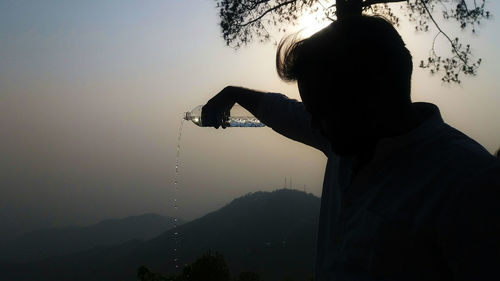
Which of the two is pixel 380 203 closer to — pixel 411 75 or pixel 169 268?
pixel 411 75

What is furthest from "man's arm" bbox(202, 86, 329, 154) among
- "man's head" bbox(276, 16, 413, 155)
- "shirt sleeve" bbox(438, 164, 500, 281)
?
"shirt sleeve" bbox(438, 164, 500, 281)

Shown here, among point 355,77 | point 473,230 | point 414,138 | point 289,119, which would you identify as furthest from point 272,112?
point 473,230

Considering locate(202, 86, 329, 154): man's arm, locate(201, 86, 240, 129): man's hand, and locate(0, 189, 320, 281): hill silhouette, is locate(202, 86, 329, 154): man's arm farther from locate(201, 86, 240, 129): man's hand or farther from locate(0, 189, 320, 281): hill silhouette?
locate(0, 189, 320, 281): hill silhouette

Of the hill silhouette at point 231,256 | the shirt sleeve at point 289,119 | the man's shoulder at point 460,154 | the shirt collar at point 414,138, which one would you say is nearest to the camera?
the man's shoulder at point 460,154

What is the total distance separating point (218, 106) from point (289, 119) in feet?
2.46

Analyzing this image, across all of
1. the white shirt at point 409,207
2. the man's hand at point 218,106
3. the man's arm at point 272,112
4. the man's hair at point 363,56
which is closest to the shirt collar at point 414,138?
the white shirt at point 409,207

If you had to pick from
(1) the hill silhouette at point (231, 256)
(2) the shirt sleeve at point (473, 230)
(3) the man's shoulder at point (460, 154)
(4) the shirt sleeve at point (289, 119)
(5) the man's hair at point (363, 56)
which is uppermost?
(5) the man's hair at point (363, 56)

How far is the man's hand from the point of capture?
344 centimetres

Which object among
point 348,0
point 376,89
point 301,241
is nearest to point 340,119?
point 376,89

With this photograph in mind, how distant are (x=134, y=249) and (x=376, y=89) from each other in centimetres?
20709

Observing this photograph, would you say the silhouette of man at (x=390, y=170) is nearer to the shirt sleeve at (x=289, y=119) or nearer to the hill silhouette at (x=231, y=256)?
the shirt sleeve at (x=289, y=119)

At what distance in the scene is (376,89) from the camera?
1646 mm

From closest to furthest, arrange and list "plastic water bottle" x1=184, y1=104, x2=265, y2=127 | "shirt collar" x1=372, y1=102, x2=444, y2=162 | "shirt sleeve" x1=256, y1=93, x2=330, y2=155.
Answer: "shirt collar" x1=372, y1=102, x2=444, y2=162 < "shirt sleeve" x1=256, y1=93, x2=330, y2=155 < "plastic water bottle" x1=184, y1=104, x2=265, y2=127

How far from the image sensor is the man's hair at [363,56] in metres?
1.65
